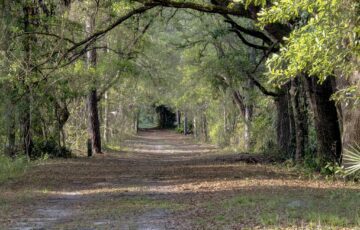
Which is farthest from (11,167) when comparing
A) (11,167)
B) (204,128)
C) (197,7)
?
(204,128)

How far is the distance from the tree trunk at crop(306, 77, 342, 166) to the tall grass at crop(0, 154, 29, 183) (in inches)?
391

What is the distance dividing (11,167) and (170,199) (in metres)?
7.82

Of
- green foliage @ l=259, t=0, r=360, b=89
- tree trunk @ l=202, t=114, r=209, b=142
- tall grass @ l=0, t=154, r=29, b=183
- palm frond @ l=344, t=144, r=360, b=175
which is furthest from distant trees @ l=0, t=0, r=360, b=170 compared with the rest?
tree trunk @ l=202, t=114, r=209, b=142

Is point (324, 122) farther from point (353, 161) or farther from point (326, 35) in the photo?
point (326, 35)

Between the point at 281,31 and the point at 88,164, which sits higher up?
the point at 281,31

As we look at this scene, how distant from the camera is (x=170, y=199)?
1336cm

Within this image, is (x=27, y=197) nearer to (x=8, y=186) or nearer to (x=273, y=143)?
(x=8, y=186)

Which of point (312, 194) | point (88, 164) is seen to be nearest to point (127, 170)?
point (88, 164)

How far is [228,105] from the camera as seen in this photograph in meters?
36.8

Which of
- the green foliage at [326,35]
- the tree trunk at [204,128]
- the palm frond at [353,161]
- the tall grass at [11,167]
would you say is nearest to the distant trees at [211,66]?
the green foliage at [326,35]

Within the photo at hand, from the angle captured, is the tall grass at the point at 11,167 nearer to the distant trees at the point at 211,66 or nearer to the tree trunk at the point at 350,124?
the distant trees at the point at 211,66

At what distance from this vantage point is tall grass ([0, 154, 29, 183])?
17.8 m

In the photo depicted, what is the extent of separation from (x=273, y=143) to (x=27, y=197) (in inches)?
602

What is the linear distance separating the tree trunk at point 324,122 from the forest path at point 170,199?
1.28 meters
